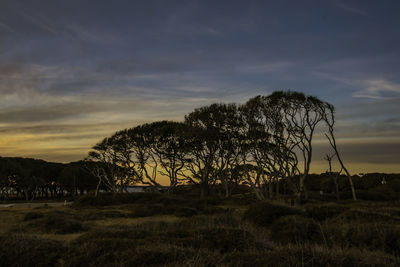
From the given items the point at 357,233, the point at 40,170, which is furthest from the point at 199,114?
the point at 40,170

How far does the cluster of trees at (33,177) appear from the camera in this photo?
62.7 meters

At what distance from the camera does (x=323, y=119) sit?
33812 mm

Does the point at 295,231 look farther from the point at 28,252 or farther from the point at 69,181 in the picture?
the point at 69,181

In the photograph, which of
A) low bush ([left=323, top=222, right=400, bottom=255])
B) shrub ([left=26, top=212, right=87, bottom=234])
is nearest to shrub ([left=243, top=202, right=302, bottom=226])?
low bush ([left=323, top=222, right=400, bottom=255])

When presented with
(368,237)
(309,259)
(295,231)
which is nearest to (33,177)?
(295,231)

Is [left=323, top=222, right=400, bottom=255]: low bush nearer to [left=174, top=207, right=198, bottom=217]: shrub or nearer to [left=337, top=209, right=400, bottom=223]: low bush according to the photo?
[left=337, top=209, right=400, bottom=223]: low bush

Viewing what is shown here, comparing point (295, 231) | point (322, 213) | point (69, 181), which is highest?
point (69, 181)

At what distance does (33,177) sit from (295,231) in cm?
6626

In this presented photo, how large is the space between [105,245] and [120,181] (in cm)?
5161

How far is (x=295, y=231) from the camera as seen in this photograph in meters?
12.5

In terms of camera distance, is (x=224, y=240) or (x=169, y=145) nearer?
(x=224, y=240)

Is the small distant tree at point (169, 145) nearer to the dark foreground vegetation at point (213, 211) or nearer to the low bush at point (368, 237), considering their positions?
the dark foreground vegetation at point (213, 211)

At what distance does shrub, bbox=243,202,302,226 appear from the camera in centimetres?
1617

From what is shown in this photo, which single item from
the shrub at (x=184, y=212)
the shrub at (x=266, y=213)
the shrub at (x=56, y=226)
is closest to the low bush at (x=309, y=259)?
the shrub at (x=266, y=213)
